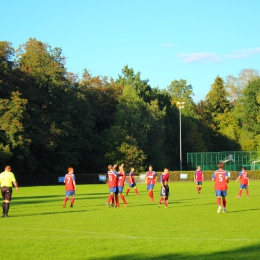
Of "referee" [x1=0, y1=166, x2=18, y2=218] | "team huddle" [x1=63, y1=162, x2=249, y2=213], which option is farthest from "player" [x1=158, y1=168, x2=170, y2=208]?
"referee" [x1=0, y1=166, x2=18, y2=218]

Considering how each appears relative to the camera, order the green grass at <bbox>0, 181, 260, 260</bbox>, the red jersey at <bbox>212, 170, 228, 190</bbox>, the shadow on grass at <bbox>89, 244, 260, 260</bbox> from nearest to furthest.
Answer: the shadow on grass at <bbox>89, 244, 260, 260</bbox>, the green grass at <bbox>0, 181, 260, 260</bbox>, the red jersey at <bbox>212, 170, 228, 190</bbox>

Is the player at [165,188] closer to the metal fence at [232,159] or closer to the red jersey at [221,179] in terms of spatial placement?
the red jersey at [221,179]

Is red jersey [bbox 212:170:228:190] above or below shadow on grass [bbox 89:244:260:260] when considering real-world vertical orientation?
above

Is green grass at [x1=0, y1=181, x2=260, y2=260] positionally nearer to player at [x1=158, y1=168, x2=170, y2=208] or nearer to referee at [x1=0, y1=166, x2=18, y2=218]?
referee at [x1=0, y1=166, x2=18, y2=218]

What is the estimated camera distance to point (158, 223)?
18.2 meters

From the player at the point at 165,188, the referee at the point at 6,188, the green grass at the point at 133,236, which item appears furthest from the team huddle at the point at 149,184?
the referee at the point at 6,188

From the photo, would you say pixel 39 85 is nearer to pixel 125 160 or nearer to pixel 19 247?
pixel 125 160

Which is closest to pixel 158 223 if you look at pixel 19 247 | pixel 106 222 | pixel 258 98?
pixel 106 222

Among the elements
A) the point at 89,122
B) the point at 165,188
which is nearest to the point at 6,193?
Result: the point at 165,188

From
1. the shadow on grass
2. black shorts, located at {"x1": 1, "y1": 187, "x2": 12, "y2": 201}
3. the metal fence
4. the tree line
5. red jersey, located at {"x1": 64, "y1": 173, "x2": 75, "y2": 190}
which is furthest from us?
the metal fence

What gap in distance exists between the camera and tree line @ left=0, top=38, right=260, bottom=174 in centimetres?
6844

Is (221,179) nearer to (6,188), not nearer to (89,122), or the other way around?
(6,188)

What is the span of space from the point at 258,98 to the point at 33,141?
162 ft

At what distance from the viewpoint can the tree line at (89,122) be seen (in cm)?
6844
